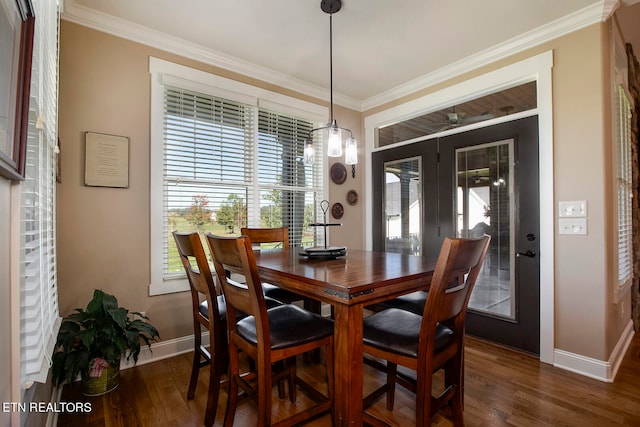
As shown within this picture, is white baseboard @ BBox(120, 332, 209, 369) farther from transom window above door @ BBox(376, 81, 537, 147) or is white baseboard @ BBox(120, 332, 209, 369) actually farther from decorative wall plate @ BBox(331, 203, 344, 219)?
transom window above door @ BBox(376, 81, 537, 147)

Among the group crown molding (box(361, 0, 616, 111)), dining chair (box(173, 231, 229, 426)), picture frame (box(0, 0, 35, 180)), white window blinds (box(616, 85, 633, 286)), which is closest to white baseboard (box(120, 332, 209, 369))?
dining chair (box(173, 231, 229, 426))

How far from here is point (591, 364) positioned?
85.7 inches

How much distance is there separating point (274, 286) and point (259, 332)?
891mm

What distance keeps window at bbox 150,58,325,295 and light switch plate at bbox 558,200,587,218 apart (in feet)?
7.21

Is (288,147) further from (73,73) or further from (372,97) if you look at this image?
(73,73)

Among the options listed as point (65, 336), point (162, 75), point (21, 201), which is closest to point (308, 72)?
point (162, 75)

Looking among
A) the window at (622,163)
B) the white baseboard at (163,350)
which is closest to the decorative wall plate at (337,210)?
the white baseboard at (163,350)

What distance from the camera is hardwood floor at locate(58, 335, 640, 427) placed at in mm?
1711

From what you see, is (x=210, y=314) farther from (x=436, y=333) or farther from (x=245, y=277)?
(x=436, y=333)

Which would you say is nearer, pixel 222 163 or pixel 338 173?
pixel 222 163

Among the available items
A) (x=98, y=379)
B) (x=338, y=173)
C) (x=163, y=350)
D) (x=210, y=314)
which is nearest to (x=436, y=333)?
(x=210, y=314)

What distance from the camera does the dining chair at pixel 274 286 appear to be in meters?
2.34

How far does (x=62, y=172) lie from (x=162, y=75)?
1050 millimetres

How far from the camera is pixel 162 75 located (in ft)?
8.35
